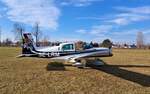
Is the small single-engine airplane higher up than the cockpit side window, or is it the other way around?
the cockpit side window

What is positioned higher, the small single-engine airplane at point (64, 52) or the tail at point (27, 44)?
the tail at point (27, 44)

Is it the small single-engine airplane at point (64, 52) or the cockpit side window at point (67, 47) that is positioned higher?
the cockpit side window at point (67, 47)

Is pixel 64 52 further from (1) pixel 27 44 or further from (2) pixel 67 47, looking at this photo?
(1) pixel 27 44

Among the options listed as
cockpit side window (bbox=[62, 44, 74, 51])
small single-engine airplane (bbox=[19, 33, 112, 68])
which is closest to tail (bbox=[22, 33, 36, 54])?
small single-engine airplane (bbox=[19, 33, 112, 68])

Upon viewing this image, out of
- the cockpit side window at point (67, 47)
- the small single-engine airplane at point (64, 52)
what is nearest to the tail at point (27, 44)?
the small single-engine airplane at point (64, 52)

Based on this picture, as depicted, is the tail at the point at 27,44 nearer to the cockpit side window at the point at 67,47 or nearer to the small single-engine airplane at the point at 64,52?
the small single-engine airplane at the point at 64,52

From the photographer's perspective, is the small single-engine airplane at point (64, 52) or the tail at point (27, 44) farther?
the tail at point (27, 44)

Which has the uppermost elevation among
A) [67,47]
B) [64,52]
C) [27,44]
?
[27,44]

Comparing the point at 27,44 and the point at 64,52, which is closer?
the point at 64,52

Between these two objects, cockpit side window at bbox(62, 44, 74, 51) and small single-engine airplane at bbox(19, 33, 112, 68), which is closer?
small single-engine airplane at bbox(19, 33, 112, 68)

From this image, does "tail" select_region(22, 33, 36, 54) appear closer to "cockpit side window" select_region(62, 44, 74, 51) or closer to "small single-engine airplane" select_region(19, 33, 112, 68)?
"small single-engine airplane" select_region(19, 33, 112, 68)

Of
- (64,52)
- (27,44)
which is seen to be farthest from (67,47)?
(27,44)

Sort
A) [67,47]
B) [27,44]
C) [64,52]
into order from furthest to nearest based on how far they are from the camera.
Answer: [27,44]
[67,47]
[64,52]

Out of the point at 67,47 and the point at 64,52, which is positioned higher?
the point at 67,47
